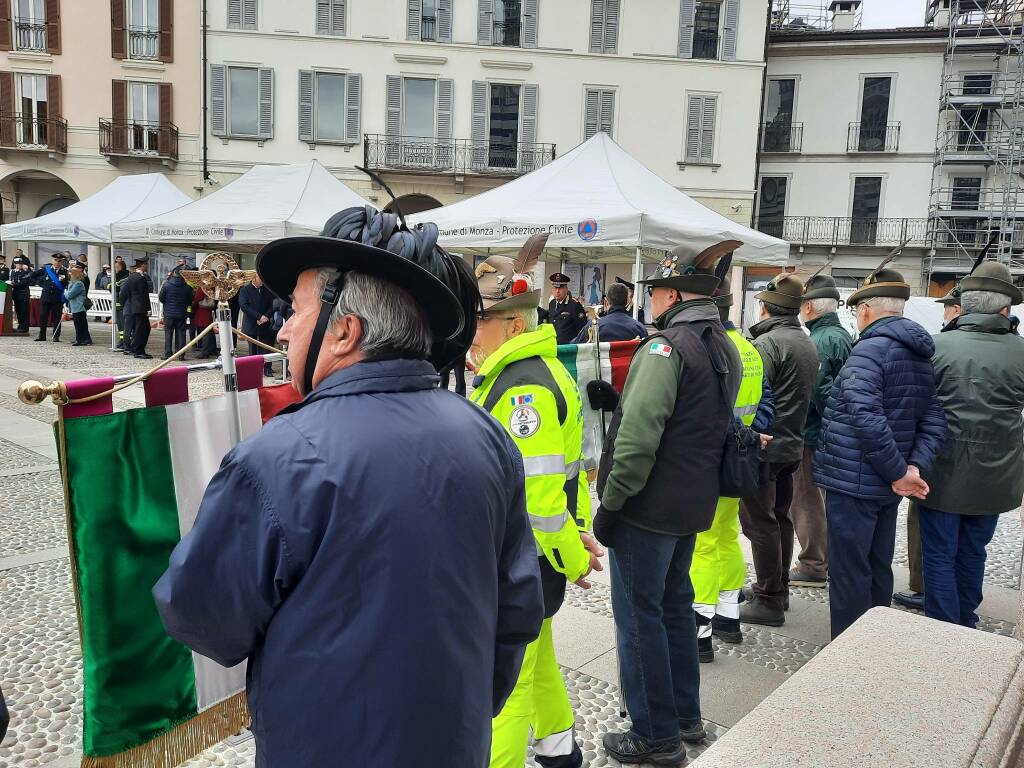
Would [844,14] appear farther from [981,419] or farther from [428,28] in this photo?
[981,419]

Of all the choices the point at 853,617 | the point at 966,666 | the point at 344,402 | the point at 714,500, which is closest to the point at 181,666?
the point at 344,402

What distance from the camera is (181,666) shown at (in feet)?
7.08

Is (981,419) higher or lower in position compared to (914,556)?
higher

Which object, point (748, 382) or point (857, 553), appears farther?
point (748, 382)

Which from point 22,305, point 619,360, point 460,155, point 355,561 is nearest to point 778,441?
point 619,360

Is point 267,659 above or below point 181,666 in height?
above

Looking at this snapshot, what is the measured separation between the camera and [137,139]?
24.3 meters

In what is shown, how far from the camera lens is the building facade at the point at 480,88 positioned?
23641 mm

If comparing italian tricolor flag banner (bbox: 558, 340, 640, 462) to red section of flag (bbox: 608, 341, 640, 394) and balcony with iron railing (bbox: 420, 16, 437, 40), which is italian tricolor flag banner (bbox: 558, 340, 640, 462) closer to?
red section of flag (bbox: 608, 341, 640, 394)

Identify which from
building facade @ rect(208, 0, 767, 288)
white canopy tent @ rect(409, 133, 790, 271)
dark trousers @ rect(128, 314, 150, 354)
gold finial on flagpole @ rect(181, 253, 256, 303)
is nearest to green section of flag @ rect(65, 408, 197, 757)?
gold finial on flagpole @ rect(181, 253, 256, 303)

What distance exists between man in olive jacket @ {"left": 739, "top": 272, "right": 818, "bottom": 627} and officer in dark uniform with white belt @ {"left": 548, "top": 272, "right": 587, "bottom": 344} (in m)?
6.37

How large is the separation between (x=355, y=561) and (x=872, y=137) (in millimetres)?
32012

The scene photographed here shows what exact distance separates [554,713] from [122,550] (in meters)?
1.47

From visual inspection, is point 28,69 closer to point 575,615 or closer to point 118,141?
point 118,141
